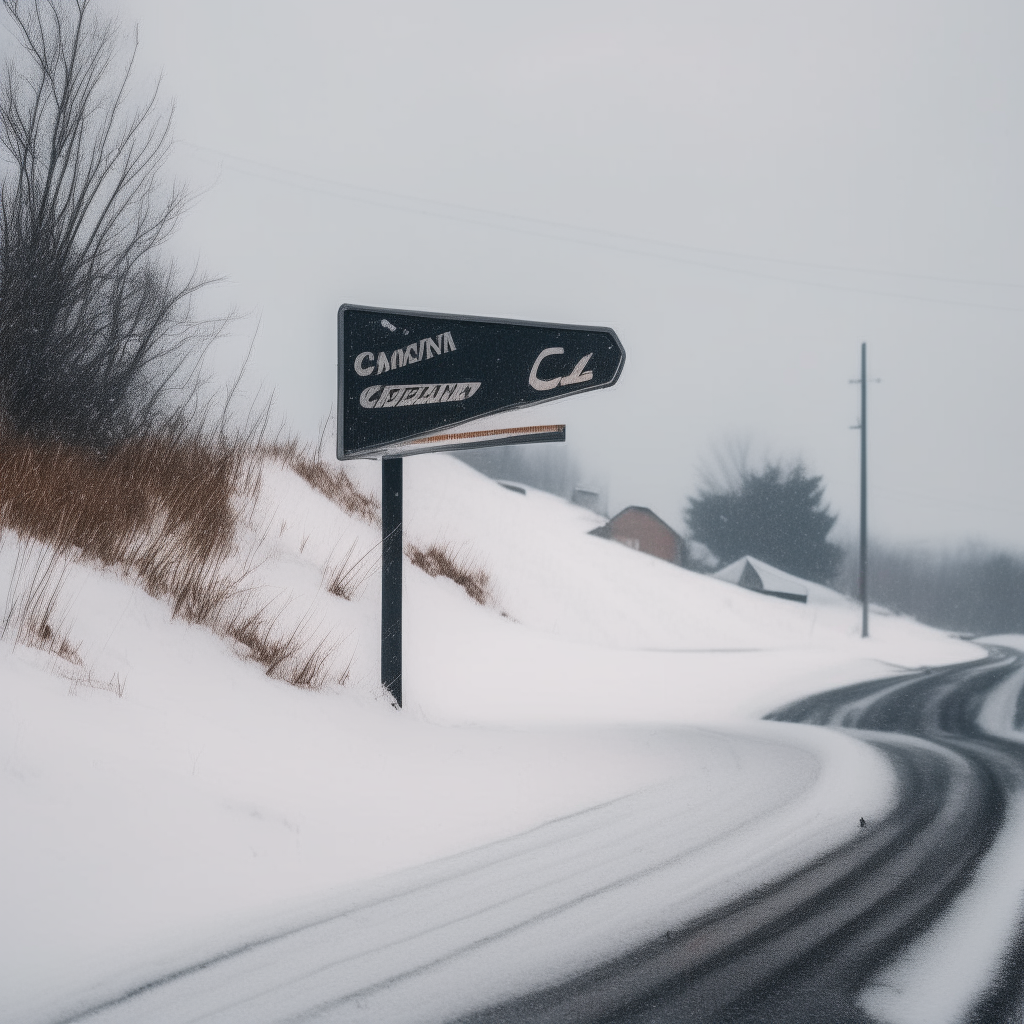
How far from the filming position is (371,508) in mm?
17531

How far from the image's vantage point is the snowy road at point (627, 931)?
254 cm

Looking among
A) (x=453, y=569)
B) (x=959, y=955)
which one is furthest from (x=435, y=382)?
(x=453, y=569)

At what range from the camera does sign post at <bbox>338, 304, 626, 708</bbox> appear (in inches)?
257

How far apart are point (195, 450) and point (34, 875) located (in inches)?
244

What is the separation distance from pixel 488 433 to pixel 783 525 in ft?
190

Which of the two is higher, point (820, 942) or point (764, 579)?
point (820, 942)

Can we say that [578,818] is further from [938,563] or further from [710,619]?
[938,563]

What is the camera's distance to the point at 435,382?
6.63 meters

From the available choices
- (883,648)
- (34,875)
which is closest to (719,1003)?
(34,875)

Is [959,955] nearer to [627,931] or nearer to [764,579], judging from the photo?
[627,931]

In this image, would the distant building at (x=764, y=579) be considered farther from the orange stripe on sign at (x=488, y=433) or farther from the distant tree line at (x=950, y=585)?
the orange stripe on sign at (x=488, y=433)

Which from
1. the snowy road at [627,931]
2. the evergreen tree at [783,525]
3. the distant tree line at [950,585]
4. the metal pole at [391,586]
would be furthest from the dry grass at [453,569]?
the distant tree line at [950,585]

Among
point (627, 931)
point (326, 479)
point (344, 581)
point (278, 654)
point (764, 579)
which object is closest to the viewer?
point (627, 931)

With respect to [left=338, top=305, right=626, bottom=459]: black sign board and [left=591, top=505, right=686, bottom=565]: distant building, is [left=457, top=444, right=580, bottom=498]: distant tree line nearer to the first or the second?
[left=591, top=505, right=686, bottom=565]: distant building
